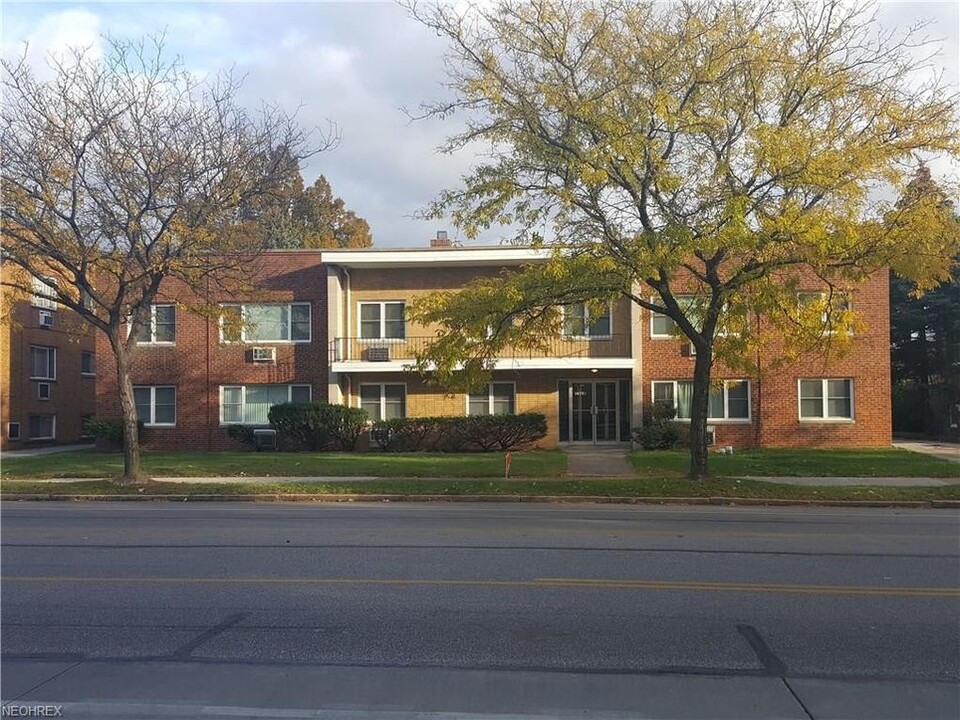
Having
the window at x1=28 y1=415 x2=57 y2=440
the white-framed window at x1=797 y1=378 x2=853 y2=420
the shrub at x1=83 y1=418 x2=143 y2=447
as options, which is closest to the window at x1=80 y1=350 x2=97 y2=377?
the window at x1=28 y1=415 x2=57 y2=440

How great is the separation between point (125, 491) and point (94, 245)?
4.91 m

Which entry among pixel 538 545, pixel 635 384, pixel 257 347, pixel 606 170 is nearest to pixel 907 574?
pixel 538 545

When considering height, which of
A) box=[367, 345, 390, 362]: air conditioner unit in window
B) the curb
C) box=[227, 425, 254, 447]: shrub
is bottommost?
the curb

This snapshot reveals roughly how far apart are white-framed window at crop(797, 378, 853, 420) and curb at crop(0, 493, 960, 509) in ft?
41.7

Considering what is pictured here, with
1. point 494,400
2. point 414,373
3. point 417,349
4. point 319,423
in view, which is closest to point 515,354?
point 494,400

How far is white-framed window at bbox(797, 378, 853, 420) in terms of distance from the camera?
27375 millimetres

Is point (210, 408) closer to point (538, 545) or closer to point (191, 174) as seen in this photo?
point (191, 174)

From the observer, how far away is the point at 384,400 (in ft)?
94.4

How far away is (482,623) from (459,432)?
20.2 m

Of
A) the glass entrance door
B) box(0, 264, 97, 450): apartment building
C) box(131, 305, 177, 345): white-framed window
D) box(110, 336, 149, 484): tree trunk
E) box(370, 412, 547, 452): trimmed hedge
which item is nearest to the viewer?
box(110, 336, 149, 484): tree trunk

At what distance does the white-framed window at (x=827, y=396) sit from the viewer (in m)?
27.4

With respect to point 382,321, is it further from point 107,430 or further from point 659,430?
point 659,430

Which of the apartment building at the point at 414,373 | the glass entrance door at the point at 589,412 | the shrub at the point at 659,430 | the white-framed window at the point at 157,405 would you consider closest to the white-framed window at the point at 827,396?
the apartment building at the point at 414,373

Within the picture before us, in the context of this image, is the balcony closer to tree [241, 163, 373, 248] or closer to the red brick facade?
the red brick facade
